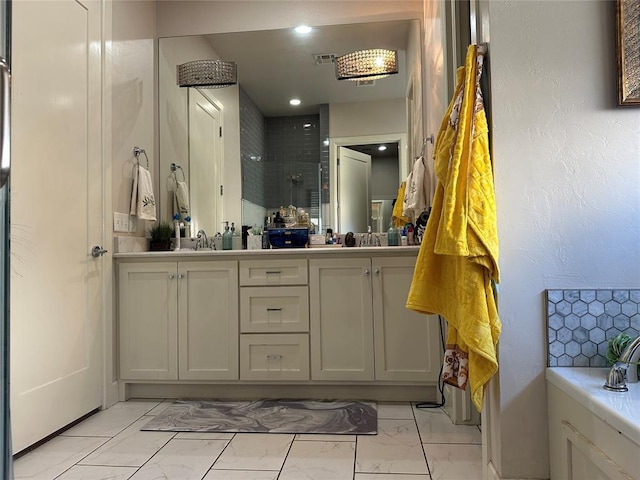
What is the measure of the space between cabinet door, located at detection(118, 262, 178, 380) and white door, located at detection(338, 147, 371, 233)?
1.19 m

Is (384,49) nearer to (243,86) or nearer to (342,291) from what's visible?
(243,86)

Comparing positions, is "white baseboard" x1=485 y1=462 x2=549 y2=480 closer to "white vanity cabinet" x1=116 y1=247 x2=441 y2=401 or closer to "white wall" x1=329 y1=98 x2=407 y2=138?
"white vanity cabinet" x1=116 y1=247 x2=441 y2=401

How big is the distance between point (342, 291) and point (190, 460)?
1079 mm

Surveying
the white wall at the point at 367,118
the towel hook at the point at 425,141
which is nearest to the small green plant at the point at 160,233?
the white wall at the point at 367,118

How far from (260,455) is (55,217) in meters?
1.43

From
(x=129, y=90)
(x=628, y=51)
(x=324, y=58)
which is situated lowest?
(x=628, y=51)

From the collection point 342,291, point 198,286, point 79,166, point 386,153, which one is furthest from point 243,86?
point 342,291

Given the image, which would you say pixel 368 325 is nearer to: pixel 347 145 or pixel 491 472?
pixel 491 472

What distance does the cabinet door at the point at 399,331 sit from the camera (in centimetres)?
222

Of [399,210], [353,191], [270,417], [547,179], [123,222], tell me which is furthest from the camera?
[353,191]

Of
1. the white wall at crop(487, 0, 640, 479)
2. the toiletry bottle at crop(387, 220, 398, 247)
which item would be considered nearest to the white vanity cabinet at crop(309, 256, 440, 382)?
the toiletry bottle at crop(387, 220, 398, 247)

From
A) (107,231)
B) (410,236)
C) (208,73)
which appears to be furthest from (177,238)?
(410,236)

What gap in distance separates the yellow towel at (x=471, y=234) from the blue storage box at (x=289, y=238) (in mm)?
1425

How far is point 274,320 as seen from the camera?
91.3 inches
